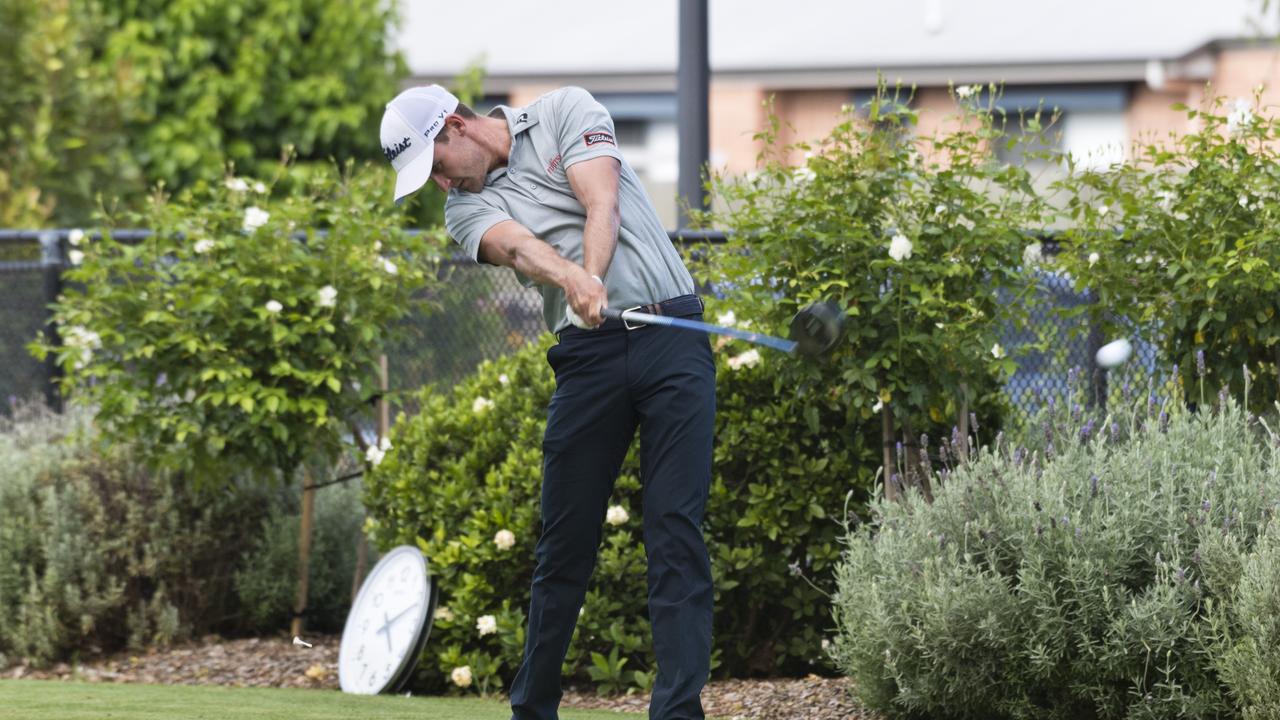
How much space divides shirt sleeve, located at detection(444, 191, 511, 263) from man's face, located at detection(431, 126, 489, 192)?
1.9 inches

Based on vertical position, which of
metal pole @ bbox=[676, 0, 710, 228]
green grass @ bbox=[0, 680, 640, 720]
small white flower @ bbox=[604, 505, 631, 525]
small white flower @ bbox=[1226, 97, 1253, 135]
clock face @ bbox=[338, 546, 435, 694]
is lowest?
green grass @ bbox=[0, 680, 640, 720]

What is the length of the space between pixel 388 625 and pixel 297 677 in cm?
57

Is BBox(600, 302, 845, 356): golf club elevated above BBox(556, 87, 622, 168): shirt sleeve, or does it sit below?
below

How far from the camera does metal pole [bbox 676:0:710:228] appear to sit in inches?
293

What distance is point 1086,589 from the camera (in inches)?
186

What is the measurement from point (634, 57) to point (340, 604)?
57.1 ft

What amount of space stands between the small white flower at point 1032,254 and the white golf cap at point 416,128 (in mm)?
2422

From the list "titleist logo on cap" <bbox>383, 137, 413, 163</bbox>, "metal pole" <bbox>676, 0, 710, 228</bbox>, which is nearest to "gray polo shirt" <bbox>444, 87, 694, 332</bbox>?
"titleist logo on cap" <bbox>383, 137, 413, 163</bbox>

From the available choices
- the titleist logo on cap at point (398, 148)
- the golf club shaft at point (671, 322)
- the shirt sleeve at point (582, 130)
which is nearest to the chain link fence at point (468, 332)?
the golf club shaft at point (671, 322)

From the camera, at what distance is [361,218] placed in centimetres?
704

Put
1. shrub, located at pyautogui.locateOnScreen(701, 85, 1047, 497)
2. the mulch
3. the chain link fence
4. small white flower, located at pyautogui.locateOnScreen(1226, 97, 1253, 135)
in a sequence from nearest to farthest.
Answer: the mulch → shrub, located at pyautogui.locateOnScreen(701, 85, 1047, 497) → small white flower, located at pyautogui.locateOnScreen(1226, 97, 1253, 135) → the chain link fence

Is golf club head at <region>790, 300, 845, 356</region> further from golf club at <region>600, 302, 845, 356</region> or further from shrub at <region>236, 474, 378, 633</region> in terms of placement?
shrub at <region>236, 474, 378, 633</region>

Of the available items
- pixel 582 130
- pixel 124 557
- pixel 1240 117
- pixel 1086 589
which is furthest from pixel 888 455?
pixel 124 557

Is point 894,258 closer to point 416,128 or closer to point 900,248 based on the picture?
point 900,248
